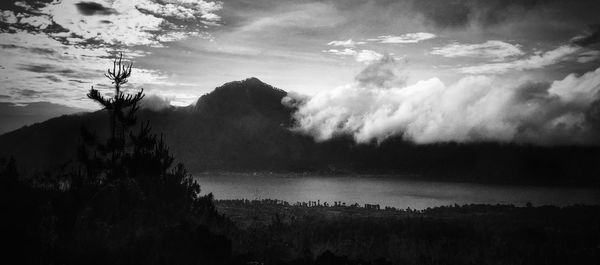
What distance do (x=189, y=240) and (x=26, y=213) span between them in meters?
4.07

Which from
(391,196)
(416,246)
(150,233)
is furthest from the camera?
(391,196)

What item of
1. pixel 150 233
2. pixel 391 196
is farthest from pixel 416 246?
pixel 391 196

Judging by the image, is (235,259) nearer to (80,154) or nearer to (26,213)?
(26,213)

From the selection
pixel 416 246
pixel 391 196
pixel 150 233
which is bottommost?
pixel 391 196

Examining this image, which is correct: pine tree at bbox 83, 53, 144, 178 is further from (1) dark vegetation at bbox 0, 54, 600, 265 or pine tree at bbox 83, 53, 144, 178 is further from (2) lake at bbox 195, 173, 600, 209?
(2) lake at bbox 195, 173, 600, 209

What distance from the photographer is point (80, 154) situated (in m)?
23.7

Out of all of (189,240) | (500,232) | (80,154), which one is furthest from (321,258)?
(500,232)

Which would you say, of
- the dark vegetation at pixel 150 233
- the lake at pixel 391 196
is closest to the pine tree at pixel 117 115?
the dark vegetation at pixel 150 233

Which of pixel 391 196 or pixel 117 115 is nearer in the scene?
pixel 117 115

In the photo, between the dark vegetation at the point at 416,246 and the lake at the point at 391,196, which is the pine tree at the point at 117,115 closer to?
the dark vegetation at the point at 416,246

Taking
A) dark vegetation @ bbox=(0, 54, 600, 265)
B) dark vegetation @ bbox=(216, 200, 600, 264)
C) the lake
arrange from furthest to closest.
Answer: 1. the lake
2. dark vegetation @ bbox=(216, 200, 600, 264)
3. dark vegetation @ bbox=(0, 54, 600, 265)

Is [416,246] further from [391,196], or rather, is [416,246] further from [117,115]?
[391,196]

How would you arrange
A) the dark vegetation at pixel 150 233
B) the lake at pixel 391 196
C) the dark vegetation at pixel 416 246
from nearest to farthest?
the dark vegetation at pixel 150 233 < the dark vegetation at pixel 416 246 < the lake at pixel 391 196

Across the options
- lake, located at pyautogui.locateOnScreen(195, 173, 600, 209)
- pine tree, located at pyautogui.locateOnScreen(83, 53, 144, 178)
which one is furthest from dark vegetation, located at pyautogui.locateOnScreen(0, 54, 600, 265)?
lake, located at pyautogui.locateOnScreen(195, 173, 600, 209)
